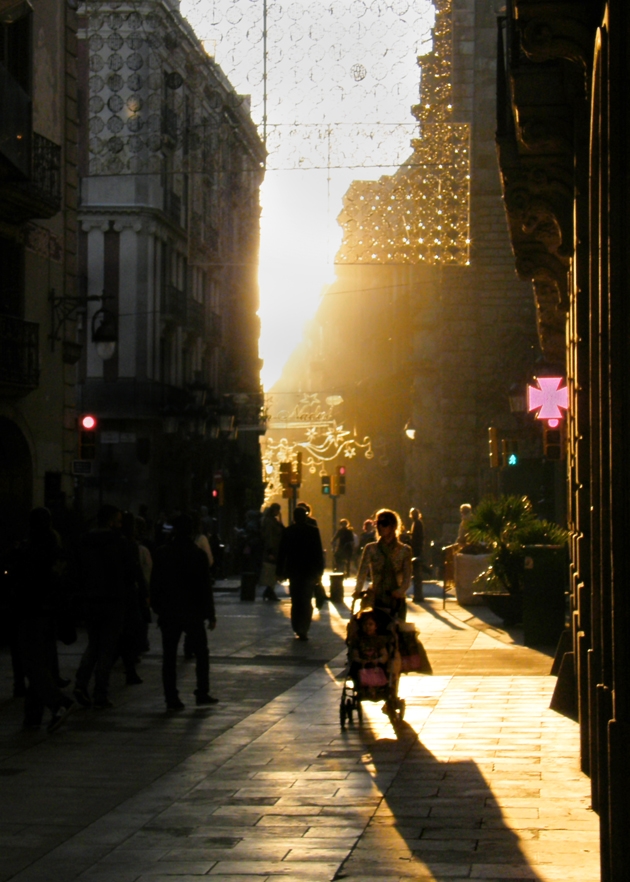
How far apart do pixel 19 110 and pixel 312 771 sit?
49.1 feet

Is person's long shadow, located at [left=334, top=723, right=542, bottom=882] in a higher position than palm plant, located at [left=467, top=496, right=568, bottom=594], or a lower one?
lower

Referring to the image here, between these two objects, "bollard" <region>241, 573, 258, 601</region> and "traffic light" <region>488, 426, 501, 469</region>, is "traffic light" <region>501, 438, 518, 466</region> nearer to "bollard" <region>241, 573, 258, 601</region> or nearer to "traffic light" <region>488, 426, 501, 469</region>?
"traffic light" <region>488, 426, 501, 469</region>

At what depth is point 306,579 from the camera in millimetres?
19734

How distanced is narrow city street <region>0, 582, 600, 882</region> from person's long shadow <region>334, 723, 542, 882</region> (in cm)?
1

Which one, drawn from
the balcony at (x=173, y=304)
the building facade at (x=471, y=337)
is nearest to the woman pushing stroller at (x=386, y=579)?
the building facade at (x=471, y=337)

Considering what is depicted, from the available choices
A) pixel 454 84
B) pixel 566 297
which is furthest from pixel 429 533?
pixel 566 297

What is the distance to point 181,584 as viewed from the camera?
13156 mm

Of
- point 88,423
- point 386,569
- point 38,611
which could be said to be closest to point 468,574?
point 88,423

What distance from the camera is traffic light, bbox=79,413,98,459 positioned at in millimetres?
28344

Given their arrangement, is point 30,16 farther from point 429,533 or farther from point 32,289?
point 429,533

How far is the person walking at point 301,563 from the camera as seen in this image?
63.4ft

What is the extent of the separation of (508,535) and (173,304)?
96.6 feet

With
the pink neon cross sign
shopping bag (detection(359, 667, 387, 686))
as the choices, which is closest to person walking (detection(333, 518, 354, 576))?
the pink neon cross sign

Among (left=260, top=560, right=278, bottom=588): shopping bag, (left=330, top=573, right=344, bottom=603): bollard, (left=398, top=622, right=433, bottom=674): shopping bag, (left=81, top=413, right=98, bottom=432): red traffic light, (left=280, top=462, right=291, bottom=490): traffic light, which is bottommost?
(left=330, top=573, right=344, bottom=603): bollard
